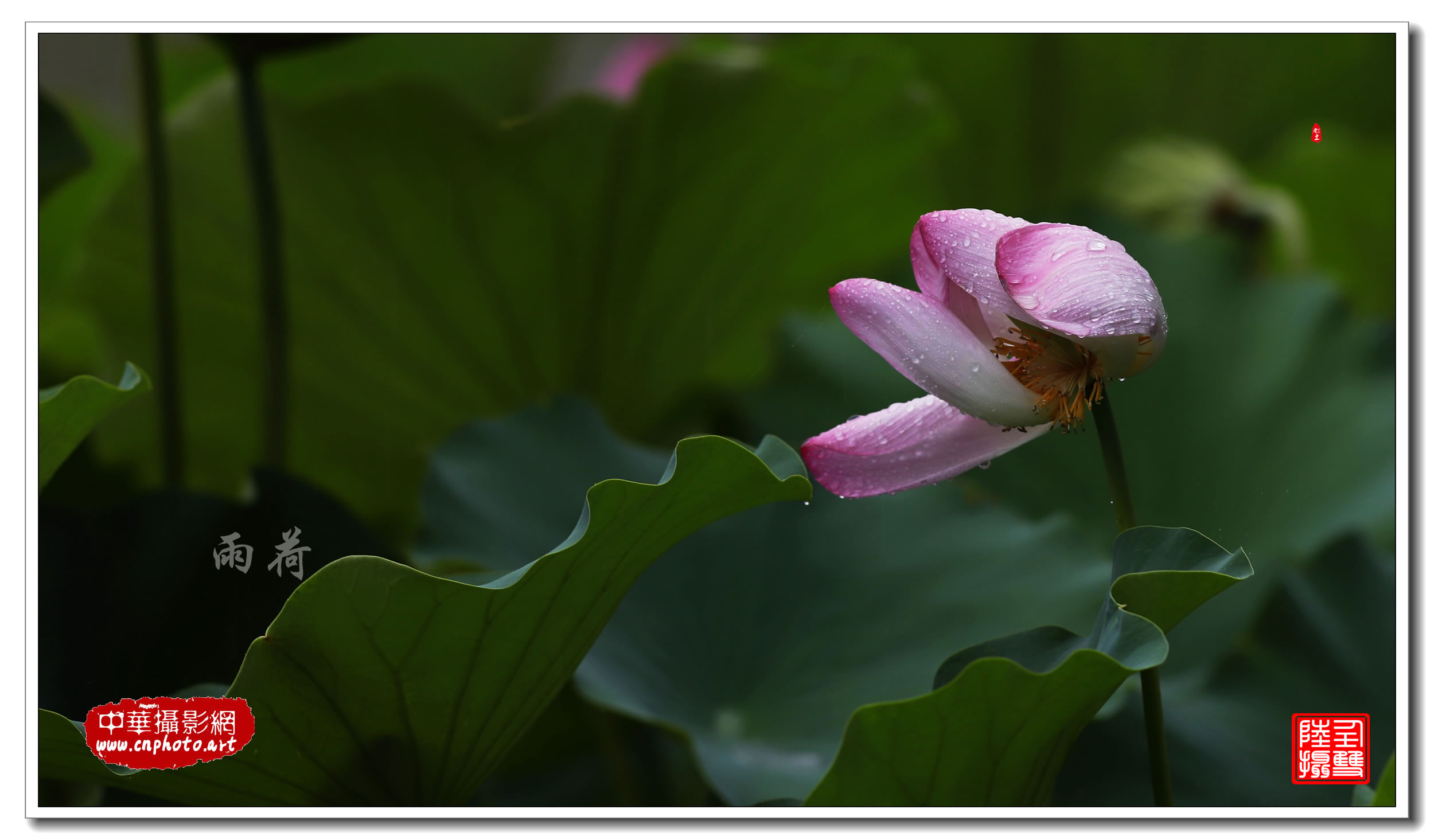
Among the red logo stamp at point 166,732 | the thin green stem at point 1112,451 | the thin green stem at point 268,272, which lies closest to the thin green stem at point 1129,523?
the thin green stem at point 1112,451

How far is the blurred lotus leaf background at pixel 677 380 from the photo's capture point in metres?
0.46

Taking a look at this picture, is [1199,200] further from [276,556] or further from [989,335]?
[276,556]

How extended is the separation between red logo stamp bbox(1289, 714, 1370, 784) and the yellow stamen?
23 cm

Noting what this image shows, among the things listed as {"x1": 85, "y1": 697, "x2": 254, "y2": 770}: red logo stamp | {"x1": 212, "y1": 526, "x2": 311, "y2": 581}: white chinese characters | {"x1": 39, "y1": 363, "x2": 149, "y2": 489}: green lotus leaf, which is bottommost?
{"x1": 85, "y1": 697, "x2": 254, "y2": 770}: red logo stamp

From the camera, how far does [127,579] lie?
1.51ft

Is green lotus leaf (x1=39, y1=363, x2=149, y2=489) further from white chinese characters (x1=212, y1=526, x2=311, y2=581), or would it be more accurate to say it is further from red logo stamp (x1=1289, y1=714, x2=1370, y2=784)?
red logo stamp (x1=1289, y1=714, x2=1370, y2=784)

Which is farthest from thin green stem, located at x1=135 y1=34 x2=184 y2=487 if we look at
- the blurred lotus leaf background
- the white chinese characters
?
the white chinese characters

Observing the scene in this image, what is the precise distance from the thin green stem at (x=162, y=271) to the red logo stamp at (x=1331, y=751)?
1.80ft

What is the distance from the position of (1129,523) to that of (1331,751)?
0.62 feet

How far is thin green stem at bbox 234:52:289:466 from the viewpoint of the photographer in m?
0.59

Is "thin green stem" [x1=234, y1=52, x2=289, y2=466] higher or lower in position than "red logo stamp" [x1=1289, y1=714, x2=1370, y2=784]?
higher
